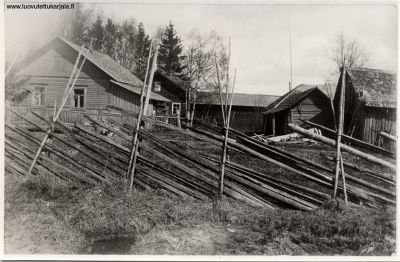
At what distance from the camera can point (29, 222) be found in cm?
414

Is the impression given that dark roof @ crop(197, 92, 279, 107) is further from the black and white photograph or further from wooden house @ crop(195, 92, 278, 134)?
the black and white photograph

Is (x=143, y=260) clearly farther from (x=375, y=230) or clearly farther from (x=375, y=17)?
(x=375, y=17)

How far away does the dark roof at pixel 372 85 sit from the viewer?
13336 mm

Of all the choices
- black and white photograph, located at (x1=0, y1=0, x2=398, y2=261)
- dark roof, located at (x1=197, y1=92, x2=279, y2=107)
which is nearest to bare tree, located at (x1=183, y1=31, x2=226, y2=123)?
dark roof, located at (x1=197, y1=92, x2=279, y2=107)

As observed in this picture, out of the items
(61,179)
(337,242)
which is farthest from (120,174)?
(337,242)

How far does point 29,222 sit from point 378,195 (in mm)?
4289

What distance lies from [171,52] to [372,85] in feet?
66.0

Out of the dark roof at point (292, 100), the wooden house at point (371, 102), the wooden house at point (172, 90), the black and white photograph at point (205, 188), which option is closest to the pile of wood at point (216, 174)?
the black and white photograph at point (205, 188)

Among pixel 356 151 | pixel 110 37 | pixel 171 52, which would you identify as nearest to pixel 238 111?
pixel 171 52

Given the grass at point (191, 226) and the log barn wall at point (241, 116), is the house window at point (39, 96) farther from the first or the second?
the grass at point (191, 226)

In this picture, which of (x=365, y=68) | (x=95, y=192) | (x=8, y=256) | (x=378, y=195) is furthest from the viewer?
(x=365, y=68)

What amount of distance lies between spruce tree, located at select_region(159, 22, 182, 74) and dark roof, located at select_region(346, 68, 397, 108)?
59.2 feet

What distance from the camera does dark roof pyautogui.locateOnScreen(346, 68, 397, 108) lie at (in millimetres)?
13336

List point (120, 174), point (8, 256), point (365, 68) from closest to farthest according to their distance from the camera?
point (8, 256)
point (120, 174)
point (365, 68)
